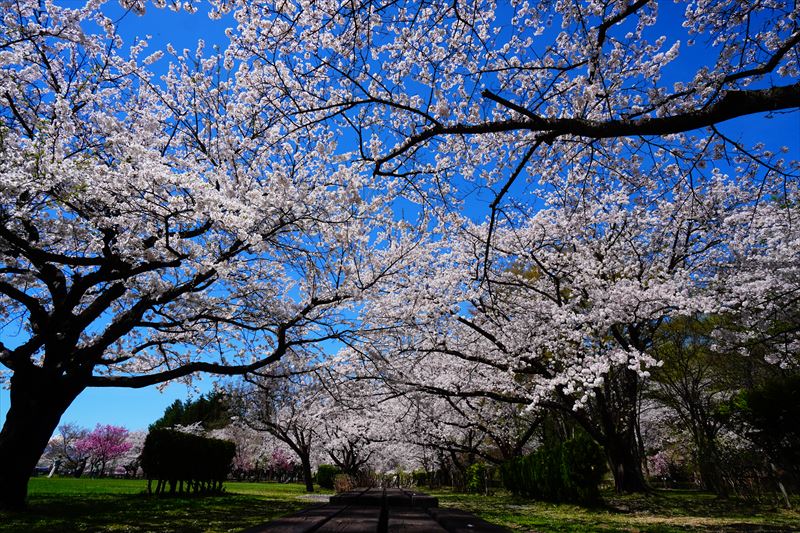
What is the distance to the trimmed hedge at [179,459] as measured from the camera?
1376 centimetres

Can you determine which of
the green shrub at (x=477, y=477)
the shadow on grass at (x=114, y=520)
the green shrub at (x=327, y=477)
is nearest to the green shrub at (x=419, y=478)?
the green shrub at (x=327, y=477)

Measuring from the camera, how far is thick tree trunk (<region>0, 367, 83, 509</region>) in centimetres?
802

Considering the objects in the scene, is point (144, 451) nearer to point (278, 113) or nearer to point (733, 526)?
point (278, 113)

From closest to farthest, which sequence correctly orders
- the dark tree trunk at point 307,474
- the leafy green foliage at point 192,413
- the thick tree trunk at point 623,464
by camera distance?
the thick tree trunk at point 623,464 < the dark tree trunk at point 307,474 < the leafy green foliage at point 192,413

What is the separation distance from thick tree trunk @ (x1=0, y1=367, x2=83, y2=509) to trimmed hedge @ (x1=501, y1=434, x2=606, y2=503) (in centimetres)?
1147

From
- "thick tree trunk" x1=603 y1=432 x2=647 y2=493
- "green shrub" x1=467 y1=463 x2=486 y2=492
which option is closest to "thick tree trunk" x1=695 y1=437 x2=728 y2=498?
"thick tree trunk" x1=603 y1=432 x2=647 y2=493

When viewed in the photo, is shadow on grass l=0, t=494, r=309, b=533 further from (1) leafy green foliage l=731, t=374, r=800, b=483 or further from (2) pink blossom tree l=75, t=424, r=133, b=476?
(2) pink blossom tree l=75, t=424, r=133, b=476

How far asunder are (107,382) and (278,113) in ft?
24.1

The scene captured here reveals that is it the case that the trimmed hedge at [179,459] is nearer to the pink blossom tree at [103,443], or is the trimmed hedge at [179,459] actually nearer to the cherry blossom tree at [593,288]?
the cherry blossom tree at [593,288]

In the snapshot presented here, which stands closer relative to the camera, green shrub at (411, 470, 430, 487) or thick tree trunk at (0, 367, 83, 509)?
thick tree trunk at (0, 367, 83, 509)

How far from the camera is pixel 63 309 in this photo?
8.91m

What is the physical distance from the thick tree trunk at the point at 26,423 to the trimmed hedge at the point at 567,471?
11.5m

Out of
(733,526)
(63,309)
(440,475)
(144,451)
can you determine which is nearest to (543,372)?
(733,526)

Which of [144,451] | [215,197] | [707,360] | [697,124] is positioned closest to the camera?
[697,124]
